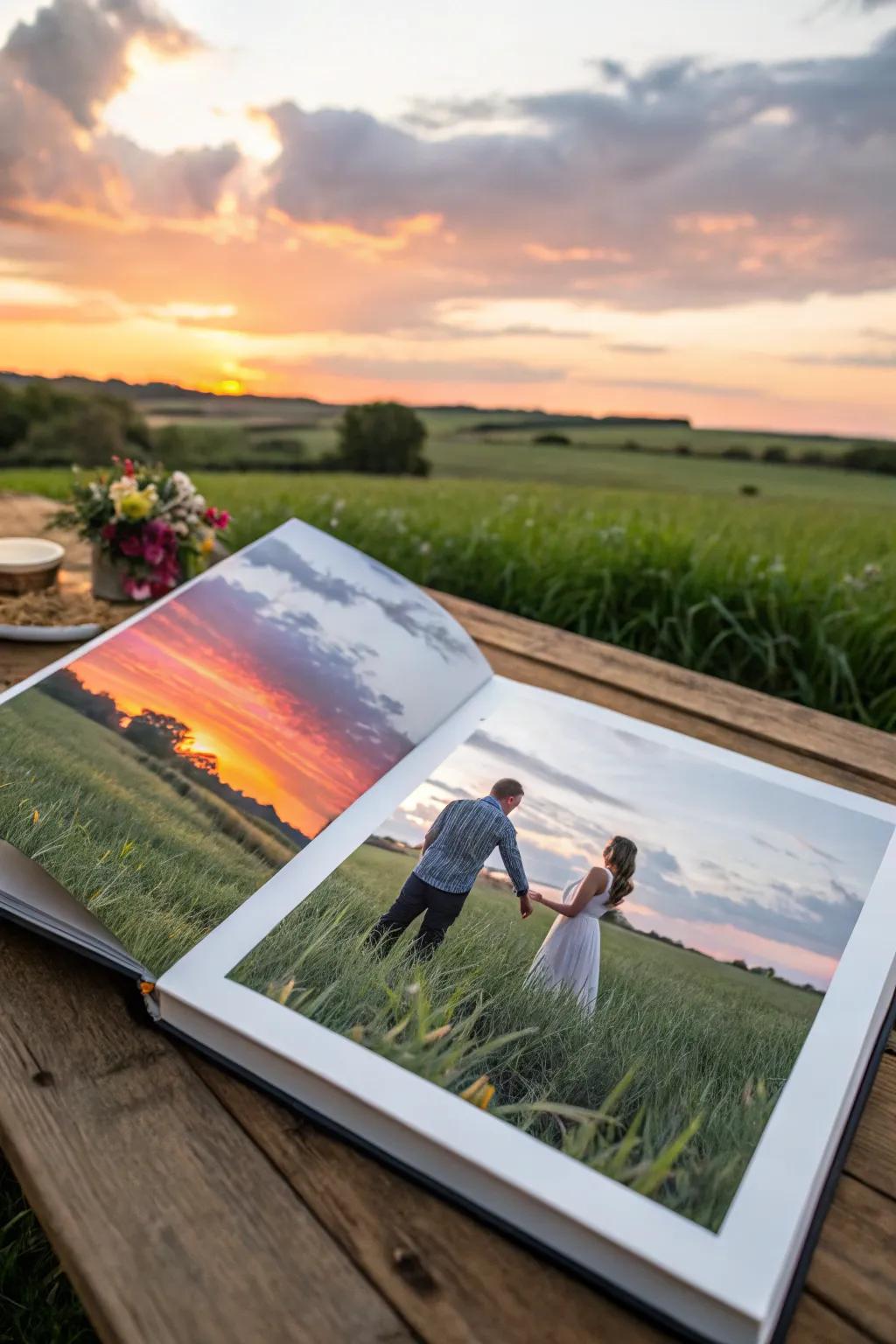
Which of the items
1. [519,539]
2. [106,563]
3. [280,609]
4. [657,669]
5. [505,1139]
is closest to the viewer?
[505,1139]

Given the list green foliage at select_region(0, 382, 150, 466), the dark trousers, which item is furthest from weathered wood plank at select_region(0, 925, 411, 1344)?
green foliage at select_region(0, 382, 150, 466)

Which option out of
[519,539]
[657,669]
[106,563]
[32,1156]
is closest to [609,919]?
[32,1156]

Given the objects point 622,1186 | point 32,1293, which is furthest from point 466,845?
point 32,1293

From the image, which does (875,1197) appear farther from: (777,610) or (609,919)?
(777,610)

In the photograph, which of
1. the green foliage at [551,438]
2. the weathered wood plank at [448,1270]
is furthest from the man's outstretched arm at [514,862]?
the green foliage at [551,438]

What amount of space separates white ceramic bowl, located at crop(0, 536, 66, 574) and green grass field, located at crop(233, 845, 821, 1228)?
80 centimetres

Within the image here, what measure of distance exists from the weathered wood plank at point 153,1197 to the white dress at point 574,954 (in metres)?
0.20

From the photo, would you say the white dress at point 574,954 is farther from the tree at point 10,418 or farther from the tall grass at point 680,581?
the tree at point 10,418

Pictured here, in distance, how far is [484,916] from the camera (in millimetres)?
647

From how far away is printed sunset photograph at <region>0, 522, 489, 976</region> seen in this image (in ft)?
2.03

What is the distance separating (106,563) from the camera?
1.31 meters

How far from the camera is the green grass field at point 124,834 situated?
0.59m

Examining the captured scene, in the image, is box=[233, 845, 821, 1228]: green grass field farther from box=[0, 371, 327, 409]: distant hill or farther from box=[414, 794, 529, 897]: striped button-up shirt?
box=[0, 371, 327, 409]: distant hill

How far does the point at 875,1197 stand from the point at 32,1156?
45cm
